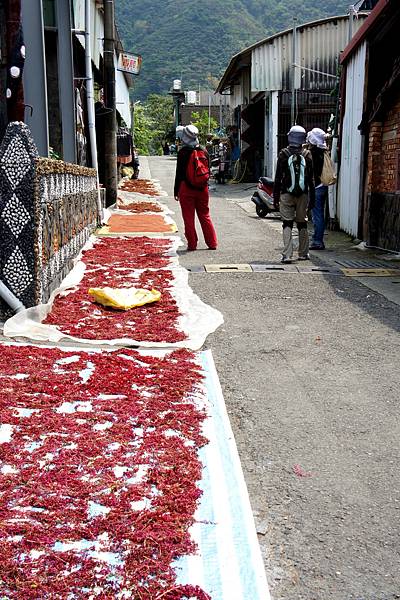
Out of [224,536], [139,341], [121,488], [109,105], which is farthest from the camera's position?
[109,105]

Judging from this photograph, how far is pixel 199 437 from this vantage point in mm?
3590

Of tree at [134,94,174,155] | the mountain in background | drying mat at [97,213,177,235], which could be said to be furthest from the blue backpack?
the mountain in background

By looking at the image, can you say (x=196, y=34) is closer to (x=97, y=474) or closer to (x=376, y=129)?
(x=376, y=129)

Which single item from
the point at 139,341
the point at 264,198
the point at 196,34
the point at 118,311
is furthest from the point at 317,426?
the point at 196,34

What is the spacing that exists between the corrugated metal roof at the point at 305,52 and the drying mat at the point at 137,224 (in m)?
12.0

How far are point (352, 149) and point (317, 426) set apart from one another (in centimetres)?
967

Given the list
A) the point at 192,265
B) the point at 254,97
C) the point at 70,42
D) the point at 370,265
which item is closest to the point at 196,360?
the point at 192,265

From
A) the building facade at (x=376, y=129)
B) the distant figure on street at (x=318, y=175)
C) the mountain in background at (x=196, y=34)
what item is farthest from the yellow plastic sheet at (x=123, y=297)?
the mountain in background at (x=196, y=34)

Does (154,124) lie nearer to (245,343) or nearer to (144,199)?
(144,199)

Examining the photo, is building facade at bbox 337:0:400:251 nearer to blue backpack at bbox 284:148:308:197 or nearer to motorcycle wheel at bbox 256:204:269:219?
blue backpack at bbox 284:148:308:197

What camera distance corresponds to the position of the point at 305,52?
25531 millimetres

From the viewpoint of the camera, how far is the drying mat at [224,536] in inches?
94.1

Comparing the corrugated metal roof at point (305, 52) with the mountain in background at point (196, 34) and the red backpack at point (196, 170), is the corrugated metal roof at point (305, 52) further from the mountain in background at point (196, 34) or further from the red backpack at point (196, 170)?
the mountain in background at point (196, 34)

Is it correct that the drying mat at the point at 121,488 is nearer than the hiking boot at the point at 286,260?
Yes
